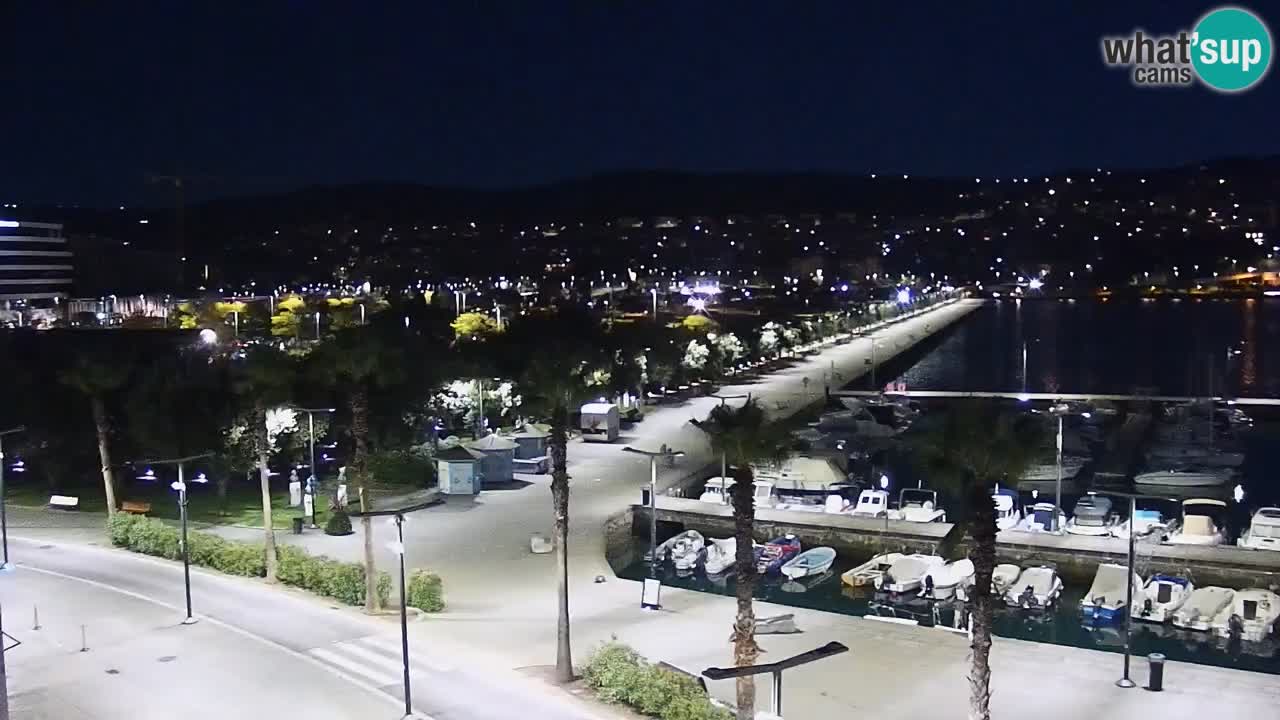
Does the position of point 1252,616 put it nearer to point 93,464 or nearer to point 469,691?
point 469,691

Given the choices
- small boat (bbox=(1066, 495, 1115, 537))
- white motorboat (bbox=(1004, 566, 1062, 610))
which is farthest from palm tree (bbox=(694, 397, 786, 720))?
small boat (bbox=(1066, 495, 1115, 537))


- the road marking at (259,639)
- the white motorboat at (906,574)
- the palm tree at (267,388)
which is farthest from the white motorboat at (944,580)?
the palm tree at (267,388)

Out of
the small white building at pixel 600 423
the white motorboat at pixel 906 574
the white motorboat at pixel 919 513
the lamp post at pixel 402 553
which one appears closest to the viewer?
the lamp post at pixel 402 553

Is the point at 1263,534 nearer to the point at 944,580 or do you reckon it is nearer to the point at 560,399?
the point at 944,580

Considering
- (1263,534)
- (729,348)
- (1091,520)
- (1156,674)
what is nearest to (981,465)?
(1156,674)

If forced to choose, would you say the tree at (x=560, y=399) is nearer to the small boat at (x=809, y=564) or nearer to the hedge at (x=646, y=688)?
the hedge at (x=646, y=688)

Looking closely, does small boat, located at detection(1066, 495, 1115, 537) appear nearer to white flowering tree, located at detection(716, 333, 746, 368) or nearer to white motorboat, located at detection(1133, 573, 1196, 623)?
white motorboat, located at detection(1133, 573, 1196, 623)
